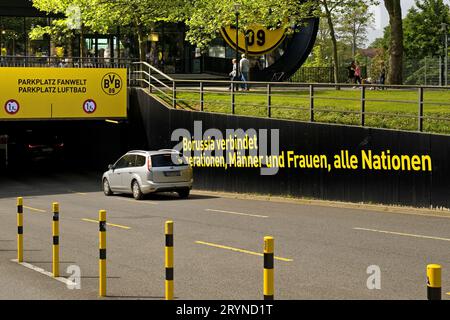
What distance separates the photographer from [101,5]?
42062mm

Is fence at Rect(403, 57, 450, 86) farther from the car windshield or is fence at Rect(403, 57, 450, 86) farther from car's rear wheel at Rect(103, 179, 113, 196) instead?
the car windshield

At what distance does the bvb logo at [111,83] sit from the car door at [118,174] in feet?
27.0

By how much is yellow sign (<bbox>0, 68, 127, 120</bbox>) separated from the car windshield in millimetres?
9733

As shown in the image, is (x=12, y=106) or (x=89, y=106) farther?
(x=89, y=106)

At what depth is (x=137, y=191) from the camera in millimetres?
26062

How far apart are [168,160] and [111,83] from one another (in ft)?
35.1

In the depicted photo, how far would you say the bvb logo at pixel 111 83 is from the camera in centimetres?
3538

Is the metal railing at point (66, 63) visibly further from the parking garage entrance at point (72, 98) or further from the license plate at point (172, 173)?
the license plate at point (172, 173)

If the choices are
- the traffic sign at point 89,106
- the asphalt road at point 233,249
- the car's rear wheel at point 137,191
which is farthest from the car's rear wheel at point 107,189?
the traffic sign at point 89,106

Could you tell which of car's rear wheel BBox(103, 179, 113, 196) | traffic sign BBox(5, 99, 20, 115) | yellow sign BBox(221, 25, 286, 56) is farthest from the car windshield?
yellow sign BBox(221, 25, 286, 56)

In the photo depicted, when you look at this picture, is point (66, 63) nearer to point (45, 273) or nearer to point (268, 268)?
point (45, 273)

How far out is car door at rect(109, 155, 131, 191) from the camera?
27172mm

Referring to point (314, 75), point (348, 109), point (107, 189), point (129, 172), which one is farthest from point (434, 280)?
point (314, 75)

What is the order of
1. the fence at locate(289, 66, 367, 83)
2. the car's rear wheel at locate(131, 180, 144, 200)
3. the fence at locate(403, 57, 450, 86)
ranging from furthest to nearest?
1. the fence at locate(289, 66, 367, 83)
2. the fence at locate(403, 57, 450, 86)
3. the car's rear wheel at locate(131, 180, 144, 200)
